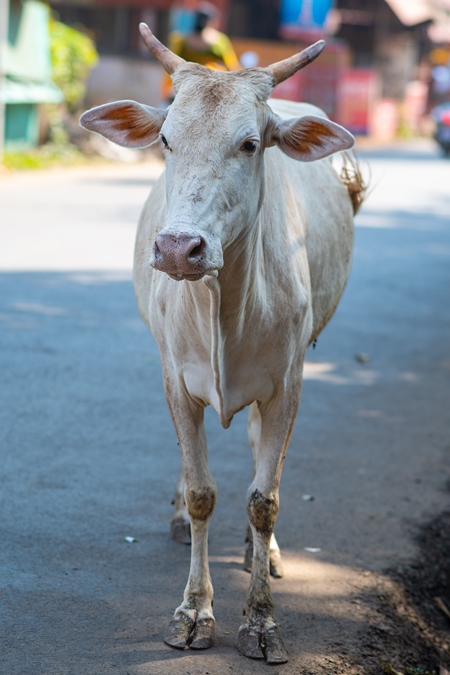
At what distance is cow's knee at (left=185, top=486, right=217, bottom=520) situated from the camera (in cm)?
371

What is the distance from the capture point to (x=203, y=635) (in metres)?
3.48

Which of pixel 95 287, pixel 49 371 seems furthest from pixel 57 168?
pixel 49 371

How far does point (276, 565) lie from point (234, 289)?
4.60ft

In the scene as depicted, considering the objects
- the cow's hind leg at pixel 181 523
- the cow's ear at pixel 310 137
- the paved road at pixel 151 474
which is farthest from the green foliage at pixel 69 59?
the cow's ear at pixel 310 137

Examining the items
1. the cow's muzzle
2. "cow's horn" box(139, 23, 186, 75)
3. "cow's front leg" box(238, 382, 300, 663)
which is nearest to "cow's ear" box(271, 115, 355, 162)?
"cow's horn" box(139, 23, 186, 75)

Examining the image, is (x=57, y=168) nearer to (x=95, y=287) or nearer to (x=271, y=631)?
(x=95, y=287)

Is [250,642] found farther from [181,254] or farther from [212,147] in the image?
[212,147]

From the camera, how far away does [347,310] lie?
30.1 ft

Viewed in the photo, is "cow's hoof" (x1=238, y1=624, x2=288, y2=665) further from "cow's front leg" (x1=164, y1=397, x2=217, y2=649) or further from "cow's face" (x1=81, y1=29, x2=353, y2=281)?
"cow's face" (x1=81, y1=29, x2=353, y2=281)

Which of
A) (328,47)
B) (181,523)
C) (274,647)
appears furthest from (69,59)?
(274,647)

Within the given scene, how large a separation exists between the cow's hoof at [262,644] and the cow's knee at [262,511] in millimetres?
367

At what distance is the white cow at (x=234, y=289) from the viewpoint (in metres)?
3.14

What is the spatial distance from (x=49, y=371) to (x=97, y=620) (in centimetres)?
314

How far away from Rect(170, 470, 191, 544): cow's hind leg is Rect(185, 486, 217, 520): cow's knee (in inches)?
25.0
